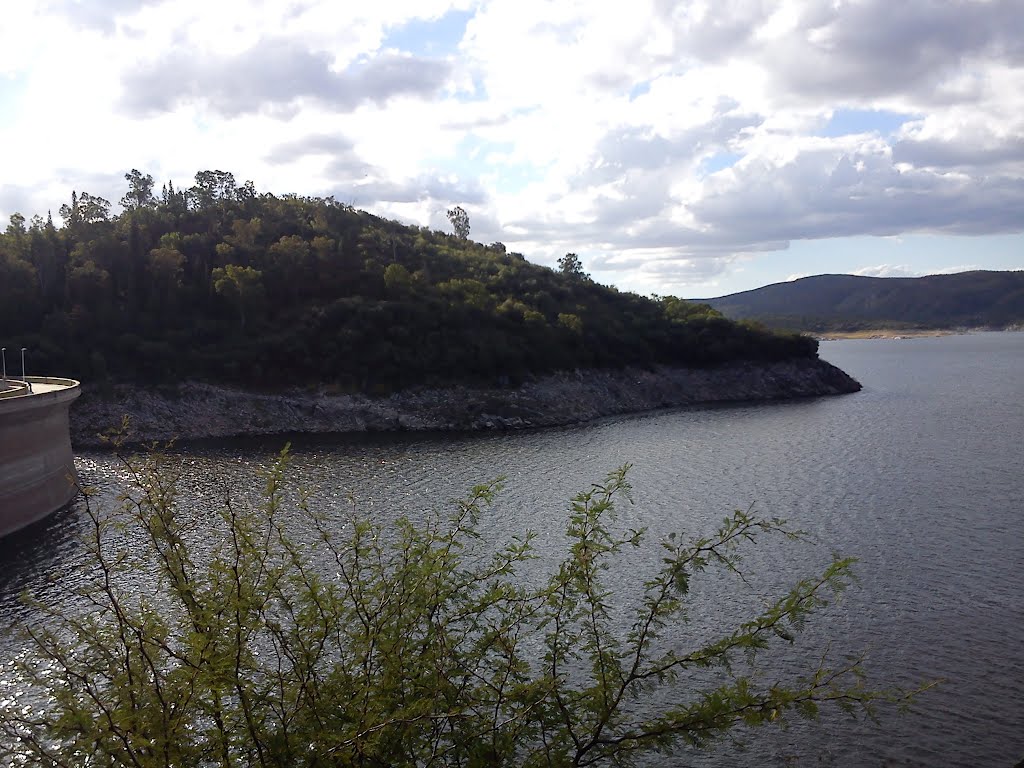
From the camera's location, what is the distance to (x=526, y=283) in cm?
11450

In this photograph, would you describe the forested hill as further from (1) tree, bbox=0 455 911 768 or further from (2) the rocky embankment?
(1) tree, bbox=0 455 911 768

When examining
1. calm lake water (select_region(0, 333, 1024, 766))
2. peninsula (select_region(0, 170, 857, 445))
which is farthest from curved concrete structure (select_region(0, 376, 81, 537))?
peninsula (select_region(0, 170, 857, 445))

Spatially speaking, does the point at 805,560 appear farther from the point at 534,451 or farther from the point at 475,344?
the point at 475,344

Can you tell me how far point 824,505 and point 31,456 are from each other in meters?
40.5

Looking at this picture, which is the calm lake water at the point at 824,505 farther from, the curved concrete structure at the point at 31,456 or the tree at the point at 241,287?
the tree at the point at 241,287

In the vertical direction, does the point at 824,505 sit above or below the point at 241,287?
below

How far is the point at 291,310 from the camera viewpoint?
304 ft

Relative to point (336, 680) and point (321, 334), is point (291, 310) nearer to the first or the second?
point (321, 334)

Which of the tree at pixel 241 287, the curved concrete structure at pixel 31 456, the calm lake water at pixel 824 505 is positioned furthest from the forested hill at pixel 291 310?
the curved concrete structure at pixel 31 456

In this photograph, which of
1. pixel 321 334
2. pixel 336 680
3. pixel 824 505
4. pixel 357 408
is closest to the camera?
pixel 336 680

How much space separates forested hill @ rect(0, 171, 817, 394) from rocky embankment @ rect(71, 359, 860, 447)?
98.9 inches

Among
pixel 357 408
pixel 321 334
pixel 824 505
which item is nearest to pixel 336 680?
pixel 824 505

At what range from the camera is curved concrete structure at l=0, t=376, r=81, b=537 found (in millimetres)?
39312

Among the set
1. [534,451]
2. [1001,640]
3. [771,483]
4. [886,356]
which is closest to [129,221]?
[534,451]
